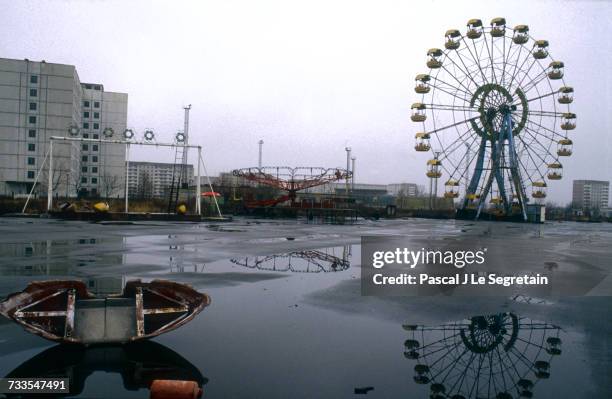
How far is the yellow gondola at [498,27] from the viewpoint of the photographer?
43500mm

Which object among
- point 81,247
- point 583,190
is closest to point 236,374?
point 81,247

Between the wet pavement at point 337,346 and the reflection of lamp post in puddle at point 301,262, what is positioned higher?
the reflection of lamp post in puddle at point 301,262

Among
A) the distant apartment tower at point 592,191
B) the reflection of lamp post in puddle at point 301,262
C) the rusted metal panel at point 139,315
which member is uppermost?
the distant apartment tower at point 592,191

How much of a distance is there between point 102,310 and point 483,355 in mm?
3929

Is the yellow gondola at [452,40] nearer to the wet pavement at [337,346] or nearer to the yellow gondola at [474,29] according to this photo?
the yellow gondola at [474,29]

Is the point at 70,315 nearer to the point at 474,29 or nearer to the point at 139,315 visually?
the point at 139,315

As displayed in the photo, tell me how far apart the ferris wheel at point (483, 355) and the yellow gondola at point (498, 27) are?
43818 millimetres

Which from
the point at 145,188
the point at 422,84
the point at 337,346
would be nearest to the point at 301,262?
the point at 337,346

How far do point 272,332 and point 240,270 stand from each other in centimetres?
Answer: 435

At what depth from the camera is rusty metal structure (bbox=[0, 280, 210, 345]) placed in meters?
4.66

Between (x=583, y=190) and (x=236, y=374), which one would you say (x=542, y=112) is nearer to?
(x=236, y=374)

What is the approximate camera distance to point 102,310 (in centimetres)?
500

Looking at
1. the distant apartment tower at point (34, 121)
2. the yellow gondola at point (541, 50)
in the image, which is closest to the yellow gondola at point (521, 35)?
the yellow gondola at point (541, 50)

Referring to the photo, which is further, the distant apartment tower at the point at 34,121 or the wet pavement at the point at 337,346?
the distant apartment tower at the point at 34,121
